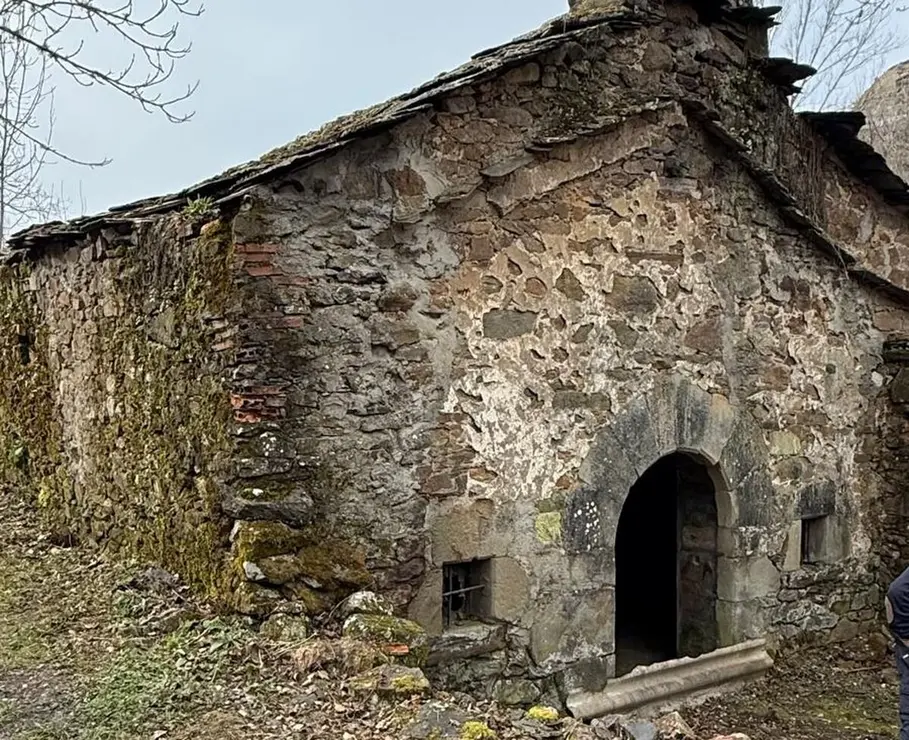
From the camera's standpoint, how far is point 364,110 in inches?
212

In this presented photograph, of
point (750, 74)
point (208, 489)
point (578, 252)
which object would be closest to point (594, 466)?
point (578, 252)

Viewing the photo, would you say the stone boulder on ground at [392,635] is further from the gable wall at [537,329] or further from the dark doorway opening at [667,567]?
the dark doorway opening at [667,567]

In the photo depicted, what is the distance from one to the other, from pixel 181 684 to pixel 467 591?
1781 millimetres

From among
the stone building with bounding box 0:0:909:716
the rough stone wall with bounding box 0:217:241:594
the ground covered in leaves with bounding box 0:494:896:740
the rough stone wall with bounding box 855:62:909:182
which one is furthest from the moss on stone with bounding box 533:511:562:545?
the rough stone wall with bounding box 855:62:909:182

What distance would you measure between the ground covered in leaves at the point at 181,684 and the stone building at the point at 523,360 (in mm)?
293

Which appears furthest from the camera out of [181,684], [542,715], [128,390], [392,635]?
[128,390]

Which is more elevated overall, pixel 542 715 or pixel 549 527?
pixel 549 527

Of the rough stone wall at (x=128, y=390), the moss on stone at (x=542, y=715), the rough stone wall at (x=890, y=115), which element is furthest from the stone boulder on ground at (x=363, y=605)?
the rough stone wall at (x=890, y=115)

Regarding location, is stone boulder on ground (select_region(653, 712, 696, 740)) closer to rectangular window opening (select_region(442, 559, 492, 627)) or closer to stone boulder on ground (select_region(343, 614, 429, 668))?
stone boulder on ground (select_region(343, 614, 429, 668))

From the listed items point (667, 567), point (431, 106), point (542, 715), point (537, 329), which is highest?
point (431, 106)

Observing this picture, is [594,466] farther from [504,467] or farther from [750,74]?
[750,74]

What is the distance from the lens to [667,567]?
7664mm

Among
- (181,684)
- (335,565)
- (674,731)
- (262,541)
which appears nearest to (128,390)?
(262,541)

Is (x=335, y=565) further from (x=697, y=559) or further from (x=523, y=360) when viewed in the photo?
(x=697, y=559)
